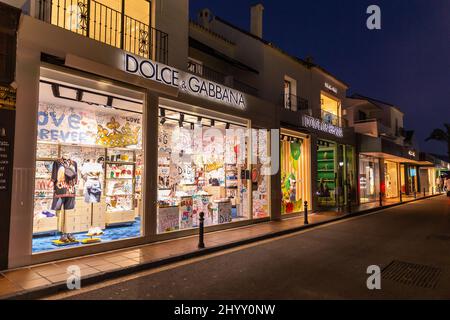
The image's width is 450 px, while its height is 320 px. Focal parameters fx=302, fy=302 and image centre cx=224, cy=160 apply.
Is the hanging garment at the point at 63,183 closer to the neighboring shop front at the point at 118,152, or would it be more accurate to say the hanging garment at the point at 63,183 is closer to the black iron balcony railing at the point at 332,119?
the neighboring shop front at the point at 118,152

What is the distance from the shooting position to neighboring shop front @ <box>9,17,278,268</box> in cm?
672

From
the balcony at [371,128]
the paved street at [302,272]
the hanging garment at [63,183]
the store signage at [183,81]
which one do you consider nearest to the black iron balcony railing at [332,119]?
the balcony at [371,128]

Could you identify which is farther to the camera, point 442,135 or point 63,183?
point 442,135

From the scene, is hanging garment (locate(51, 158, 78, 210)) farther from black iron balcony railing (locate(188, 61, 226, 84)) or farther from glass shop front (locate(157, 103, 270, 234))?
black iron balcony railing (locate(188, 61, 226, 84))

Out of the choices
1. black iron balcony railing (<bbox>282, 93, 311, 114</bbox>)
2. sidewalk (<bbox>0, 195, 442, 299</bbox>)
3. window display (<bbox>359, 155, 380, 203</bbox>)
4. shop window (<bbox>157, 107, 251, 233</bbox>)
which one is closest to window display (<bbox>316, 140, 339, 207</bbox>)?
black iron balcony railing (<bbox>282, 93, 311, 114</bbox>)

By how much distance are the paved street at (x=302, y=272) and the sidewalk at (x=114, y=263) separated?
0.40m

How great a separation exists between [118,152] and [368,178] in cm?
2121

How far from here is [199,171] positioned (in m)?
11.9

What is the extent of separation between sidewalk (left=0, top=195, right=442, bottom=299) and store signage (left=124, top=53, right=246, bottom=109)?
4.82m

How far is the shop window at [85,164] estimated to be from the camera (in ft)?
27.3

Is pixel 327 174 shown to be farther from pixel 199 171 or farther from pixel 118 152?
pixel 118 152

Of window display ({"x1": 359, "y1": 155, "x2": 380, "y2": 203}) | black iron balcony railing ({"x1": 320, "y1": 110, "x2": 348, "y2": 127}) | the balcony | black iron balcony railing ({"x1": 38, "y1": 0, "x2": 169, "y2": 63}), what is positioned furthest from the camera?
the balcony

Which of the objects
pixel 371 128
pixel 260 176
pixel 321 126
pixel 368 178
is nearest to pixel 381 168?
pixel 368 178

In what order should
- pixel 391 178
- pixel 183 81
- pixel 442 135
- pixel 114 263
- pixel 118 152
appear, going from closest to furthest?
pixel 114 263, pixel 183 81, pixel 118 152, pixel 391 178, pixel 442 135
